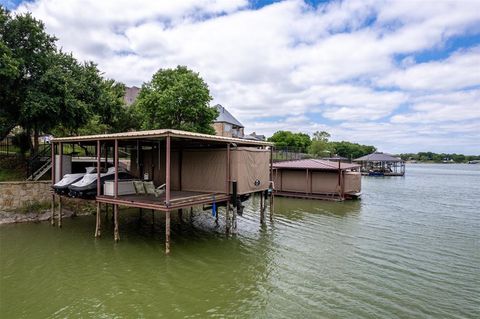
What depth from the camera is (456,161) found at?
176375 millimetres

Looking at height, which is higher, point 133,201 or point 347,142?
point 347,142

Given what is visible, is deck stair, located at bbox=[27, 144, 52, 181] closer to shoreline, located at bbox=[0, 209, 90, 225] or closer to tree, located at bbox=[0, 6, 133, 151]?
tree, located at bbox=[0, 6, 133, 151]

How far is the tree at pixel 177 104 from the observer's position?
1245 inches

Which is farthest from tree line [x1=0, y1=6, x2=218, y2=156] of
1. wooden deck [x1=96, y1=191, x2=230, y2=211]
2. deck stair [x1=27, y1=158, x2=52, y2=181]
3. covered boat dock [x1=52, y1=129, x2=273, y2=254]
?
wooden deck [x1=96, y1=191, x2=230, y2=211]

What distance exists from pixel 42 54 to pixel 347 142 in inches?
4646

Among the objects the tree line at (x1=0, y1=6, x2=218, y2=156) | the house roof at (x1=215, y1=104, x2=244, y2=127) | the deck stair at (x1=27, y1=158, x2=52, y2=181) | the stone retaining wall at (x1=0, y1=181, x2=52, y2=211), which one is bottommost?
the stone retaining wall at (x1=0, y1=181, x2=52, y2=211)

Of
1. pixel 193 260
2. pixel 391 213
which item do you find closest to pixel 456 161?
pixel 391 213

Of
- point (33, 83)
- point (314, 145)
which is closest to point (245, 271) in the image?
point (33, 83)

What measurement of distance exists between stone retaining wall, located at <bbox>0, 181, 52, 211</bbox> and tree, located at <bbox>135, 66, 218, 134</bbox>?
52.4ft

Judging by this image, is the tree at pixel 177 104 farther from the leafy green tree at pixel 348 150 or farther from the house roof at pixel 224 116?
the leafy green tree at pixel 348 150

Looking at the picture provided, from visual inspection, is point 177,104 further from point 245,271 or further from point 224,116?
point 245,271

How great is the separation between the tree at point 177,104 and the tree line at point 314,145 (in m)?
22.0

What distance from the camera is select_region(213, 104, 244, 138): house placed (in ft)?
160

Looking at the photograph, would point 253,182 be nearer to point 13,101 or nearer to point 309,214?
point 309,214
